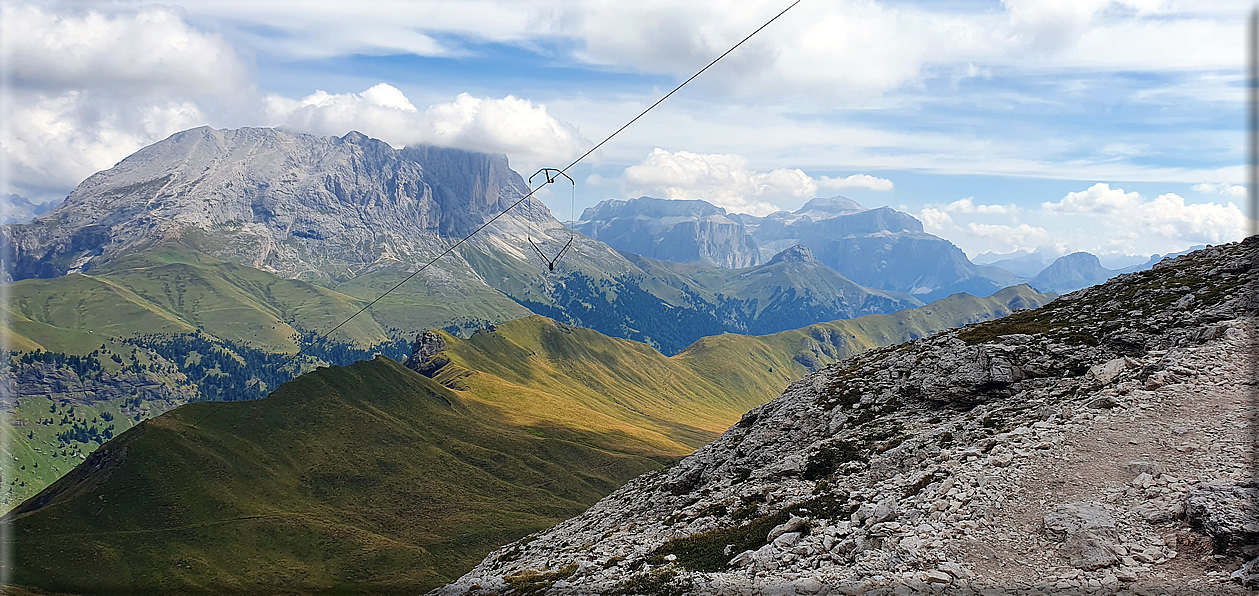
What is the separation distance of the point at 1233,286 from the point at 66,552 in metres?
199

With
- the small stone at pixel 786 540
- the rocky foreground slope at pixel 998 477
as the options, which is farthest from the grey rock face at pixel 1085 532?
the small stone at pixel 786 540

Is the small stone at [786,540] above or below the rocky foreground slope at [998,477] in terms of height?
below

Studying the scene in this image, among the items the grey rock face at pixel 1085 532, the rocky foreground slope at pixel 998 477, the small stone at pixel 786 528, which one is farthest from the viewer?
the small stone at pixel 786 528

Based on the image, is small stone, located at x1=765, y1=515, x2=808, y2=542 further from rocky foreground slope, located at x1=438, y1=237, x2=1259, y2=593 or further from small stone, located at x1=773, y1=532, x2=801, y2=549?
small stone, located at x1=773, y1=532, x2=801, y2=549

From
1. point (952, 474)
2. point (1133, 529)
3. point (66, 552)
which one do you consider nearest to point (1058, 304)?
point (952, 474)

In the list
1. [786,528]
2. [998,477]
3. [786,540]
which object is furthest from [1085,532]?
[786,528]

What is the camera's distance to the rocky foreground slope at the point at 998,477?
2661cm

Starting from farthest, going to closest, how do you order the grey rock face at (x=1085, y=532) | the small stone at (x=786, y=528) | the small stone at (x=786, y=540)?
the small stone at (x=786, y=528)
the small stone at (x=786, y=540)
the grey rock face at (x=1085, y=532)

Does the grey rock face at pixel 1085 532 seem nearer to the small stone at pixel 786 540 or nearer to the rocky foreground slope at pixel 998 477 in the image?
the rocky foreground slope at pixel 998 477

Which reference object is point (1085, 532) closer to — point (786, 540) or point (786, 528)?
point (786, 540)

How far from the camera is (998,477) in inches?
1278

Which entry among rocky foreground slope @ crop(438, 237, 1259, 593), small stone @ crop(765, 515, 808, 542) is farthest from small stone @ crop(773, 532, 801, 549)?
small stone @ crop(765, 515, 808, 542)

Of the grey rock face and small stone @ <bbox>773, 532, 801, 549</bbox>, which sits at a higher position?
the grey rock face

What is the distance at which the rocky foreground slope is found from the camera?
26.6 m
